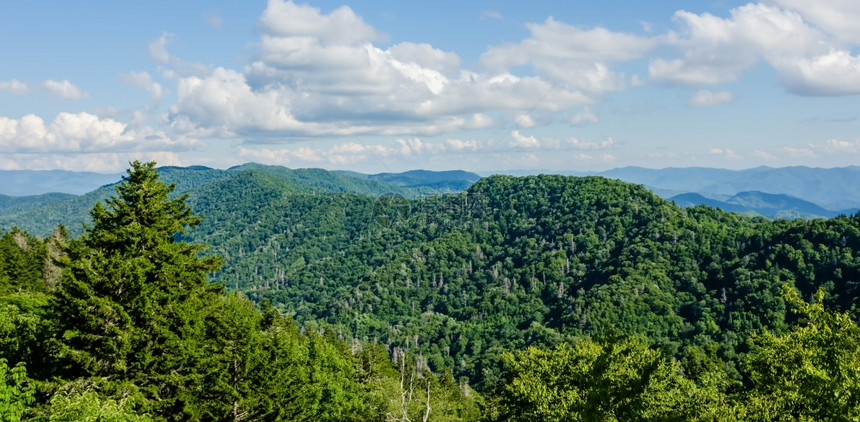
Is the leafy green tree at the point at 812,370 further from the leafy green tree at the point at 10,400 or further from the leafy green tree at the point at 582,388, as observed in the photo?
the leafy green tree at the point at 10,400

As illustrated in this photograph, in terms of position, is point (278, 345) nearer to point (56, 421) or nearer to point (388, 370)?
point (56, 421)

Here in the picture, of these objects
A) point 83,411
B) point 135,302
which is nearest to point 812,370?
point 83,411

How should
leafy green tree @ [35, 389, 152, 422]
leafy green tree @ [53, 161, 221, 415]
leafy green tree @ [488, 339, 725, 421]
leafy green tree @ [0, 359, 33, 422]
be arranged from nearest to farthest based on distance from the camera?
leafy green tree @ [35, 389, 152, 422] < leafy green tree @ [0, 359, 33, 422] < leafy green tree @ [53, 161, 221, 415] < leafy green tree @ [488, 339, 725, 421]

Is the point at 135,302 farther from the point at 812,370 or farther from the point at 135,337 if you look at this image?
the point at 812,370

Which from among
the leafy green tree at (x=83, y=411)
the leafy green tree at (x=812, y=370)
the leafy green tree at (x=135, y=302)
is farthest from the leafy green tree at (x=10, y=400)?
the leafy green tree at (x=812, y=370)

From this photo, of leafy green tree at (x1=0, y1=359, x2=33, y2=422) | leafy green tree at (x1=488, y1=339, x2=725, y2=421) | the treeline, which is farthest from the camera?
leafy green tree at (x1=488, y1=339, x2=725, y2=421)

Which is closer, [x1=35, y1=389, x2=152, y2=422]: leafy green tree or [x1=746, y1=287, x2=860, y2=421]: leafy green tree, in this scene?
[x1=746, y1=287, x2=860, y2=421]: leafy green tree

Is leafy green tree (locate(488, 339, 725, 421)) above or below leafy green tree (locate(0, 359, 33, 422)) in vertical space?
below

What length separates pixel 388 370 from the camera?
93625mm

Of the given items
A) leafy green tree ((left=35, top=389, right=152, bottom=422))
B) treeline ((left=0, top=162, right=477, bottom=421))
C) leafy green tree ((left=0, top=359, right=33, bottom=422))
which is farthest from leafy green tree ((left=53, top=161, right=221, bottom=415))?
leafy green tree ((left=35, top=389, right=152, bottom=422))

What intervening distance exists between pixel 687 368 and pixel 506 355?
43.4 metres

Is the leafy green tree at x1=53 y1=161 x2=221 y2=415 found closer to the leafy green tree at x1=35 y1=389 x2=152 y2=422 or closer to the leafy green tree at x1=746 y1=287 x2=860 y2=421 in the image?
the leafy green tree at x1=35 y1=389 x2=152 y2=422

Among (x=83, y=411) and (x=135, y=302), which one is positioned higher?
(x=135, y=302)

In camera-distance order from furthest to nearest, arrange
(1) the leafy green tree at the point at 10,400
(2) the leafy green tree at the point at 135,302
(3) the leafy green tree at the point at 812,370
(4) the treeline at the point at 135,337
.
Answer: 1. (2) the leafy green tree at the point at 135,302
2. (4) the treeline at the point at 135,337
3. (1) the leafy green tree at the point at 10,400
4. (3) the leafy green tree at the point at 812,370
